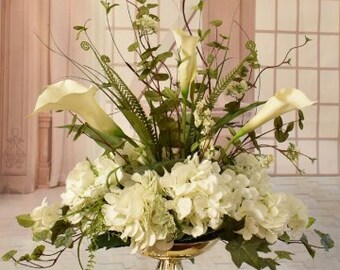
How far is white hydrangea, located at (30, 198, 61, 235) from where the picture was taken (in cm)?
129

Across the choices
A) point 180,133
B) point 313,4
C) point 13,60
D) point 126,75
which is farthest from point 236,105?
point 313,4

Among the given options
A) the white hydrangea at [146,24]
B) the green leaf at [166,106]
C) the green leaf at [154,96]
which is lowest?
the green leaf at [166,106]

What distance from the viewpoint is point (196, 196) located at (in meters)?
1.14

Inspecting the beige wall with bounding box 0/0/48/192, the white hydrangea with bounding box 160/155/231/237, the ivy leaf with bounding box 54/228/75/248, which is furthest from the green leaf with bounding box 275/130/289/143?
the beige wall with bounding box 0/0/48/192

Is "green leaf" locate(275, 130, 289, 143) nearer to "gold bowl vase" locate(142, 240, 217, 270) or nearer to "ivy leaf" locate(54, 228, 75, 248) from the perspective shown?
"gold bowl vase" locate(142, 240, 217, 270)

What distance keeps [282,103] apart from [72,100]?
386 mm

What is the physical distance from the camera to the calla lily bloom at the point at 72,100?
1.10m

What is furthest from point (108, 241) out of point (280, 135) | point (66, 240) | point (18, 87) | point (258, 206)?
point (18, 87)

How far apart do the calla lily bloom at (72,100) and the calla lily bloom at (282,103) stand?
1.00 feet

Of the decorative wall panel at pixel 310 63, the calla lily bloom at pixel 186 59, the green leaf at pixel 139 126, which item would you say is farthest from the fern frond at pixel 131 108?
the decorative wall panel at pixel 310 63

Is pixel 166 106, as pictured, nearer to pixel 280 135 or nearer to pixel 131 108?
pixel 131 108

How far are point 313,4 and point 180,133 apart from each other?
5988 millimetres

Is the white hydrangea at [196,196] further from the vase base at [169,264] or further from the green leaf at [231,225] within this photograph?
the vase base at [169,264]

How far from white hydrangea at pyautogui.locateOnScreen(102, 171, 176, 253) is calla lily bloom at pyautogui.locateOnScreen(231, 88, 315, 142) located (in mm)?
236
